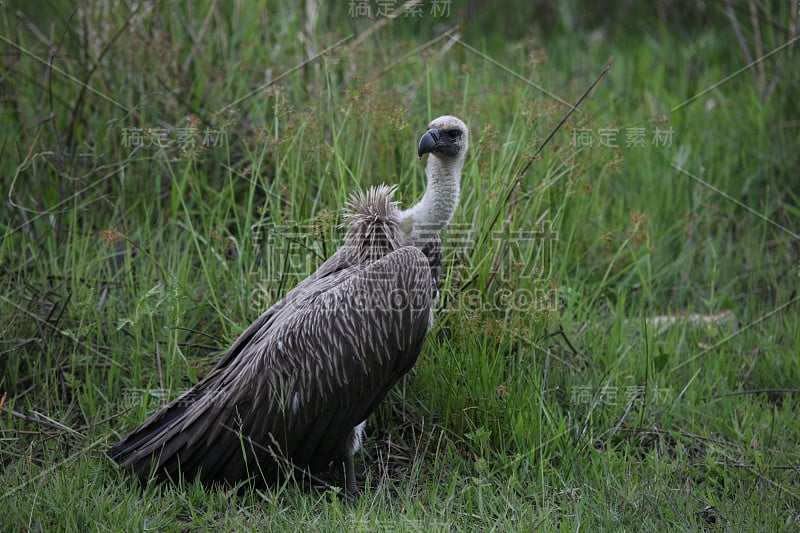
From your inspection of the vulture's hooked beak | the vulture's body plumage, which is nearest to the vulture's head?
the vulture's hooked beak

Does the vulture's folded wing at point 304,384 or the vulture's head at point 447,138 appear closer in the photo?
the vulture's folded wing at point 304,384

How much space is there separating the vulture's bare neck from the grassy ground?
0.35 metres

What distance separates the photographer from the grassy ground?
4125 millimetres

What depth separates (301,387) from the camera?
409 cm

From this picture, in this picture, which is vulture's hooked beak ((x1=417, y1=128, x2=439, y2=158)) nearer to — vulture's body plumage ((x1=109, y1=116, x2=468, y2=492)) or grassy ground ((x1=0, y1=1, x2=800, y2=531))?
grassy ground ((x1=0, y1=1, x2=800, y2=531))

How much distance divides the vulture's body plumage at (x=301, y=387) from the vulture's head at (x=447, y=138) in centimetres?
56

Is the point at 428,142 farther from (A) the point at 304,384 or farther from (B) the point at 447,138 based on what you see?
(A) the point at 304,384

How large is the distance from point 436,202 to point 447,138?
1.07ft

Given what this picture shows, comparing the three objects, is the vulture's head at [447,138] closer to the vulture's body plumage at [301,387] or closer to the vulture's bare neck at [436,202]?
the vulture's bare neck at [436,202]

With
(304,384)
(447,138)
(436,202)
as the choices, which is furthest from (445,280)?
(304,384)

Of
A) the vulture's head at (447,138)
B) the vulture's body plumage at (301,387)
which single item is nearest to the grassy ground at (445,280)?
the vulture's body plumage at (301,387)

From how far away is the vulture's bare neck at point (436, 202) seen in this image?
4.42 m

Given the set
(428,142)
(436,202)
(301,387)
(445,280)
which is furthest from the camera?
(445,280)

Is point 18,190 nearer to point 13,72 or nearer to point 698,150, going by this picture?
point 13,72
